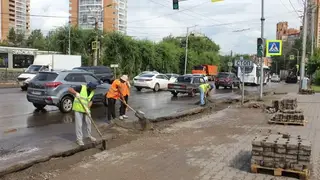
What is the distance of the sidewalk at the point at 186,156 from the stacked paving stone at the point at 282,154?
0.26 meters

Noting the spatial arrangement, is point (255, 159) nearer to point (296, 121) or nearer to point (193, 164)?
point (193, 164)

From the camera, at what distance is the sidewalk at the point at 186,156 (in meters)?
6.27

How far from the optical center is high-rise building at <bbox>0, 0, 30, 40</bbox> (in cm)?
8588

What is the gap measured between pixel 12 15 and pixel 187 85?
81.5 meters

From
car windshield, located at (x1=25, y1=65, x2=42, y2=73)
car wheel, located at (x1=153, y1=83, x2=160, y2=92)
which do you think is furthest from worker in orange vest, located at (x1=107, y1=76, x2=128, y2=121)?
car windshield, located at (x1=25, y1=65, x2=42, y2=73)

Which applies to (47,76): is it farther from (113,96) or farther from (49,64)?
(49,64)

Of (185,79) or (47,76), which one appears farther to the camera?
(185,79)

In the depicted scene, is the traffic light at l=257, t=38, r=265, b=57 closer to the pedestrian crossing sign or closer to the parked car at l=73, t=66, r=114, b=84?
the pedestrian crossing sign

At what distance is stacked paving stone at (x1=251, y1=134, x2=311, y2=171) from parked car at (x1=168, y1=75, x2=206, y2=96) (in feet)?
61.8

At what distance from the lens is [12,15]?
94438mm

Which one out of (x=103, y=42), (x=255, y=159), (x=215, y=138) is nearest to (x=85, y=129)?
(x=215, y=138)

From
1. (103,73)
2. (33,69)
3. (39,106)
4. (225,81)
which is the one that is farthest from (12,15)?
(39,106)

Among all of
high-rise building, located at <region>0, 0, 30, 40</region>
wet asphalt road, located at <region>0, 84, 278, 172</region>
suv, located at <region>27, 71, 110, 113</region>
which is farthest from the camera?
high-rise building, located at <region>0, 0, 30, 40</region>

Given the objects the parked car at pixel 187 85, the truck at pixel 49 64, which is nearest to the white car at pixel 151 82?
the parked car at pixel 187 85
